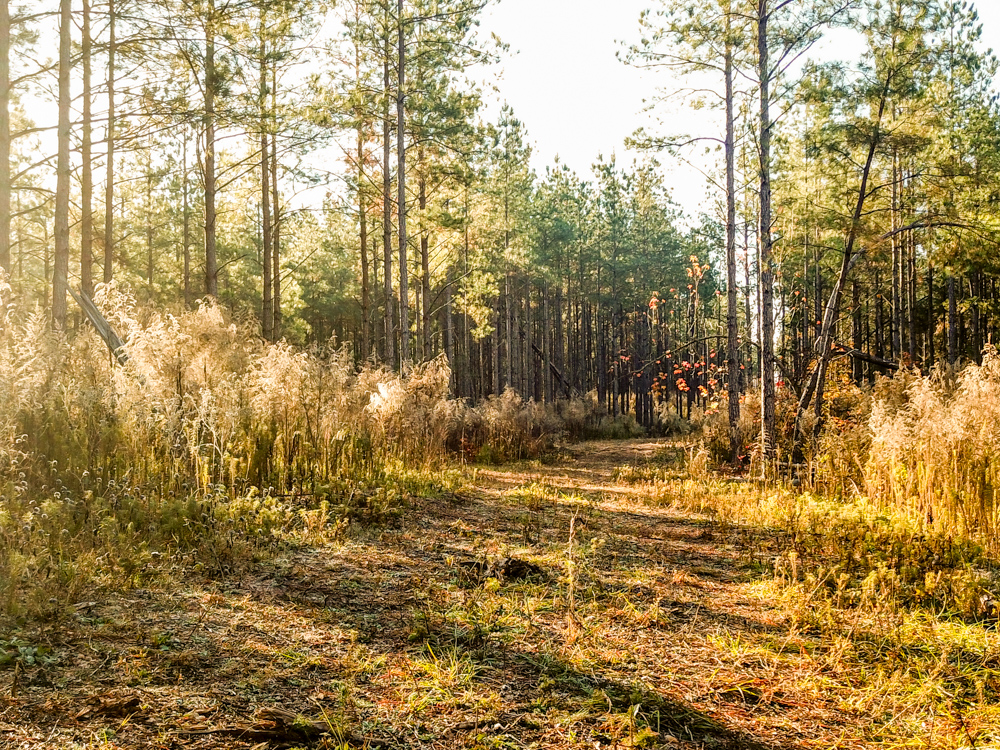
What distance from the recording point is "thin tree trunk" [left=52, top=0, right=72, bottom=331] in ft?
29.1

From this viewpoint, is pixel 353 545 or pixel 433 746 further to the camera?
pixel 353 545

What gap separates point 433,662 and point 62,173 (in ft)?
30.5

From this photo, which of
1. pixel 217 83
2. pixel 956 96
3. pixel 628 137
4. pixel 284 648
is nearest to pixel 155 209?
pixel 217 83

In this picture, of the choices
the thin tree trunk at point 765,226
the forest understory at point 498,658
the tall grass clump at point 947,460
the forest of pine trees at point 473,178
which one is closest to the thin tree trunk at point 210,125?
the forest of pine trees at point 473,178

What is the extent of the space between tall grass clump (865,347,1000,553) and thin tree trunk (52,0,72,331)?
10.5 meters

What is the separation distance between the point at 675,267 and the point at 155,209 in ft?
87.2

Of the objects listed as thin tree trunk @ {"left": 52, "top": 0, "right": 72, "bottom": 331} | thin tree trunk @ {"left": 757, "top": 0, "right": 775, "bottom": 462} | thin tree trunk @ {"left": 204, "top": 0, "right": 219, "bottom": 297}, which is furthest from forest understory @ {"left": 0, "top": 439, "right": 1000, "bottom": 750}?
thin tree trunk @ {"left": 204, "top": 0, "right": 219, "bottom": 297}

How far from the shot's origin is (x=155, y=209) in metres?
25.0

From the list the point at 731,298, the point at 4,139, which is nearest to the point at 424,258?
the point at 731,298

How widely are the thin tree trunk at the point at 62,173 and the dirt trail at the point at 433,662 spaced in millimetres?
6490

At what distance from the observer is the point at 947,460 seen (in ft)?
20.6

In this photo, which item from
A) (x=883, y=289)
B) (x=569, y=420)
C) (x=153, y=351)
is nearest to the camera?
(x=153, y=351)

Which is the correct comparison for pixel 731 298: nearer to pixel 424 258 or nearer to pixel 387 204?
pixel 387 204

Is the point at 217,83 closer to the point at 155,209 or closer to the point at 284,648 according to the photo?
the point at 284,648
